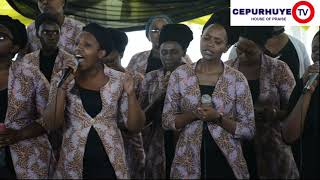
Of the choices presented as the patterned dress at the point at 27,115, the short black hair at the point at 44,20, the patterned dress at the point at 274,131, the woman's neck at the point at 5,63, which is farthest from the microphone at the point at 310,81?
the woman's neck at the point at 5,63

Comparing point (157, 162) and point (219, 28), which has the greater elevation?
point (219, 28)

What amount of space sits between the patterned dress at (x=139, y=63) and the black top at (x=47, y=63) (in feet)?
1.66

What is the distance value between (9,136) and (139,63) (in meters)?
1.03

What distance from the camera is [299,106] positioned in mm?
3461

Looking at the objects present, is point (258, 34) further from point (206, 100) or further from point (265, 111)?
point (206, 100)

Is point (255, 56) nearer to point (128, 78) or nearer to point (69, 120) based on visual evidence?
point (128, 78)

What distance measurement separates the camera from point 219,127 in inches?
145

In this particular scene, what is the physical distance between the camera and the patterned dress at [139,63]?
4.19m

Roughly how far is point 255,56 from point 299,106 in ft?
2.35

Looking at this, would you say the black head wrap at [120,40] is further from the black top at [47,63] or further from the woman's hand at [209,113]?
the woman's hand at [209,113]

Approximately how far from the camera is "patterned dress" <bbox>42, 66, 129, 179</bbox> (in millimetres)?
3482

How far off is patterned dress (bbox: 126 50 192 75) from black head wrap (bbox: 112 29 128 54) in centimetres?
11

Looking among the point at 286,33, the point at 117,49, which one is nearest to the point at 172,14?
the point at 117,49

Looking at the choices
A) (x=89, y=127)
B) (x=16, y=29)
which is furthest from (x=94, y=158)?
(x=16, y=29)
